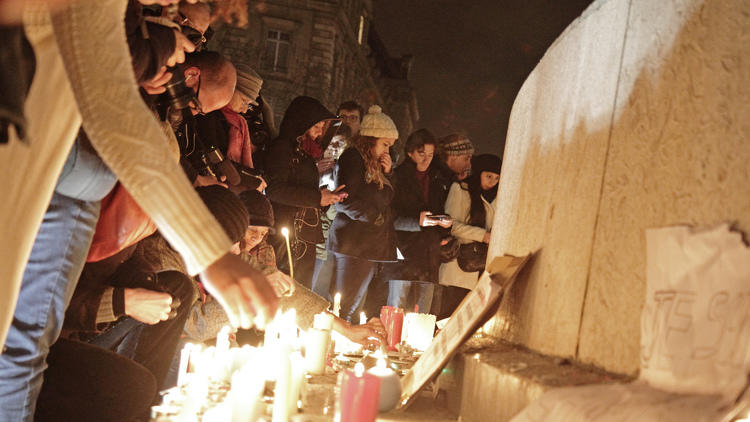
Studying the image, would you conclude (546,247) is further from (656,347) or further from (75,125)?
(75,125)

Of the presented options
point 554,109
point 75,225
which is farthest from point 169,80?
point 554,109

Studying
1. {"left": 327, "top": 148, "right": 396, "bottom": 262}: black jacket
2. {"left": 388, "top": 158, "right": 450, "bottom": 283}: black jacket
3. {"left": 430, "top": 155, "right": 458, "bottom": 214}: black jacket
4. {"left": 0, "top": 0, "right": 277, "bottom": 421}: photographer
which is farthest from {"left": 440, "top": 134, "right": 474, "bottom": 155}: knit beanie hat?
{"left": 0, "top": 0, "right": 277, "bottom": 421}: photographer

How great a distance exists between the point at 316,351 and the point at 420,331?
1.34 m

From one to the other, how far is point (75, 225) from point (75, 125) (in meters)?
0.58

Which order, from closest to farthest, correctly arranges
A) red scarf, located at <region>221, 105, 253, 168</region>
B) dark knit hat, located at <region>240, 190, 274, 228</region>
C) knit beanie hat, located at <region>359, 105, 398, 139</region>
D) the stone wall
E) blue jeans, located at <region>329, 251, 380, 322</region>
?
the stone wall, dark knit hat, located at <region>240, 190, 274, 228</region>, red scarf, located at <region>221, 105, 253, 168</region>, blue jeans, located at <region>329, 251, 380, 322</region>, knit beanie hat, located at <region>359, 105, 398, 139</region>

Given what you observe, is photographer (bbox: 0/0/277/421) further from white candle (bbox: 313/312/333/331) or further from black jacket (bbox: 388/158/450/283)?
black jacket (bbox: 388/158/450/283)

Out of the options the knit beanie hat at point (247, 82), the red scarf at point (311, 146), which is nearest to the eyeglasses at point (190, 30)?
the knit beanie hat at point (247, 82)

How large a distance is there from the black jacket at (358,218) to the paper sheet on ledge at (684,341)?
436 cm

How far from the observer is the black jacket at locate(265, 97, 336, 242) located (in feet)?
18.8

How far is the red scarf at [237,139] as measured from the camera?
16.4 feet

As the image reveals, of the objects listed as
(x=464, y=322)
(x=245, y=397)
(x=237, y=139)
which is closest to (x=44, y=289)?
(x=245, y=397)

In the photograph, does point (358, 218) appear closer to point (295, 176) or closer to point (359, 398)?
point (295, 176)

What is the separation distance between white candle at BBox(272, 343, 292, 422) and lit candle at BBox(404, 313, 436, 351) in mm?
2327

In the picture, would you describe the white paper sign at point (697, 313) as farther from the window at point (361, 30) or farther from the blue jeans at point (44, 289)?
the window at point (361, 30)
